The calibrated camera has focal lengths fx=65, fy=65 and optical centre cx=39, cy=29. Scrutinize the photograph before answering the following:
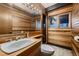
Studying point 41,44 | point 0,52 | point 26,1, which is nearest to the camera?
point 0,52

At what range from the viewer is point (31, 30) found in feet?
4.80

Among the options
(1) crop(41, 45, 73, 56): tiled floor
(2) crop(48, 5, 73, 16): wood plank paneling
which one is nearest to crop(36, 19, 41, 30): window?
(2) crop(48, 5, 73, 16): wood plank paneling

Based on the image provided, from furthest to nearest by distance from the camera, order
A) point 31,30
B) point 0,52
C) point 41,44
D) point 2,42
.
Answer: point 31,30 < point 41,44 < point 2,42 < point 0,52

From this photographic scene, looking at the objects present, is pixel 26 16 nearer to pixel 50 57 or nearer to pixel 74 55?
pixel 50 57

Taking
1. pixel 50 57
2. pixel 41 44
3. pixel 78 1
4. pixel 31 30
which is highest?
pixel 78 1

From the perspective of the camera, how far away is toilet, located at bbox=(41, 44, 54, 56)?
3.97 ft

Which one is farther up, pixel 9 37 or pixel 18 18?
pixel 18 18

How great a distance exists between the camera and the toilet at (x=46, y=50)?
1.21m

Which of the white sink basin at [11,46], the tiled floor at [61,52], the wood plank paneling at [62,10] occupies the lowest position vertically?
the tiled floor at [61,52]

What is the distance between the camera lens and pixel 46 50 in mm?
1280

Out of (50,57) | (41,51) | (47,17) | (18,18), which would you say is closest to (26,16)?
(18,18)

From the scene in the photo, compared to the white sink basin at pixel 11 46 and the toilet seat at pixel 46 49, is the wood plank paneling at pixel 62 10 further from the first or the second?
the white sink basin at pixel 11 46

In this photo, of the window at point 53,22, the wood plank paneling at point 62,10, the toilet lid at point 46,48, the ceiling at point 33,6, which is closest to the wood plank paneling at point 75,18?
the wood plank paneling at point 62,10

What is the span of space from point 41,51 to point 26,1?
3.17 feet
